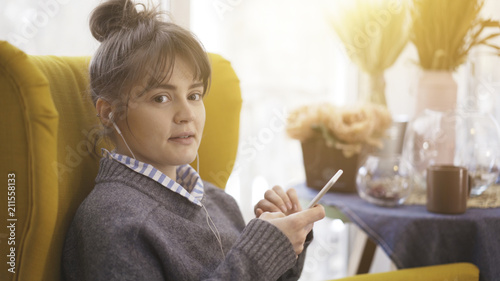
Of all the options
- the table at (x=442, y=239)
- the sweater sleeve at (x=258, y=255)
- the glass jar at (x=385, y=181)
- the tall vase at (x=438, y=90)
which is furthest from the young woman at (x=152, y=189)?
the tall vase at (x=438, y=90)

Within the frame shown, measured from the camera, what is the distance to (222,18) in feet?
6.45

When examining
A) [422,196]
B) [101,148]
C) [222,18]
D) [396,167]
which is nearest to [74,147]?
[101,148]

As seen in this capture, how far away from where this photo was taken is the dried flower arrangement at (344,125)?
152cm

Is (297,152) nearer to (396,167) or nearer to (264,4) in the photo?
(264,4)

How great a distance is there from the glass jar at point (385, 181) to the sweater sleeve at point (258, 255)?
588 mm

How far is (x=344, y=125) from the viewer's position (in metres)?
1.52

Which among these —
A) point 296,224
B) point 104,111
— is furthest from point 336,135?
point 104,111

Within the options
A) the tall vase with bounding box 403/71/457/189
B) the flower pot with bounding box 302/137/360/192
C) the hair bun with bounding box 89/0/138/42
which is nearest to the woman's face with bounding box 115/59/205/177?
the hair bun with bounding box 89/0/138/42

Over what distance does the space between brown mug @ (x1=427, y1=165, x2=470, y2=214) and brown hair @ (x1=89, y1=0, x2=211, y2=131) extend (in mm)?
698

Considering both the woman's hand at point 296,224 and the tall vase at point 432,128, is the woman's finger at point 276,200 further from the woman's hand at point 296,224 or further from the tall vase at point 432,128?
the tall vase at point 432,128

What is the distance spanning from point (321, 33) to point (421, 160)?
35.6 inches

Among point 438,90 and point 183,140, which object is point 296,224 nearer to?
point 183,140

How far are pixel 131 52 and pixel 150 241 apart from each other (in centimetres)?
32

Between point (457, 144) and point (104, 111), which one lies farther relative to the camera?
point (457, 144)
